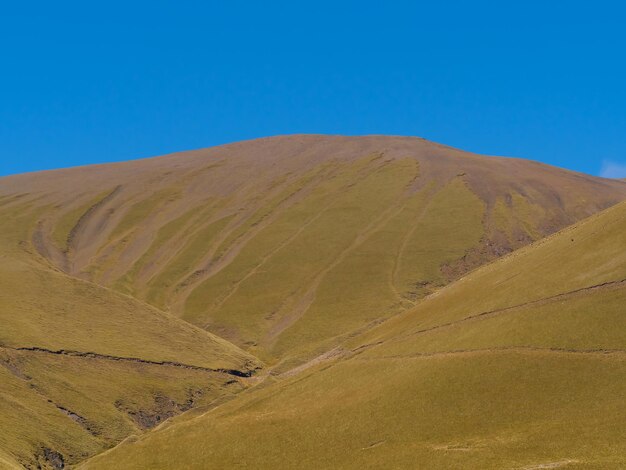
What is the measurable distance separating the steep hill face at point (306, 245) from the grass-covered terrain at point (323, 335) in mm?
553

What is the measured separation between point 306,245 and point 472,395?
337ft

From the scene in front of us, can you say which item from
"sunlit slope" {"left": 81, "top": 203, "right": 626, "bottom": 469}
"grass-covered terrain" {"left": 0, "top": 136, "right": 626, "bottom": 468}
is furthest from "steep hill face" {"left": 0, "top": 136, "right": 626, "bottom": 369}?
"sunlit slope" {"left": 81, "top": 203, "right": 626, "bottom": 469}

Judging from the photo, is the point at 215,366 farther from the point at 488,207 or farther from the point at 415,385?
the point at 488,207

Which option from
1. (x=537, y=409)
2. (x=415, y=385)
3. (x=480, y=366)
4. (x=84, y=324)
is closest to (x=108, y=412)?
(x=84, y=324)

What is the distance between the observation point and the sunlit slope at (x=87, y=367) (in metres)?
74.0

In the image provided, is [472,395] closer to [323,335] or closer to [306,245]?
[323,335]

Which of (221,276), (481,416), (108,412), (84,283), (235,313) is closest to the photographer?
(481,416)

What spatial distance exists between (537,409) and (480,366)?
9.91 meters

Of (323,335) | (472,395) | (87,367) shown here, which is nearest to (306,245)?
(323,335)

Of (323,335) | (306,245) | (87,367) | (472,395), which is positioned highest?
→ (306,245)

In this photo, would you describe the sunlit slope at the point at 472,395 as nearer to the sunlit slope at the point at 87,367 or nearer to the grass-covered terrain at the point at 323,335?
the grass-covered terrain at the point at 323,335

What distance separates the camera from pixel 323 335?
12431 centimetres

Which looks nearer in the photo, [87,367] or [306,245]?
[87,367]

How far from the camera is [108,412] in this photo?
83062 mm
